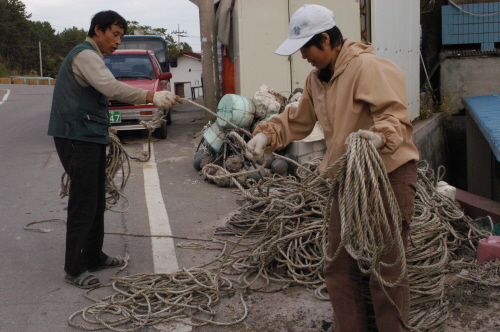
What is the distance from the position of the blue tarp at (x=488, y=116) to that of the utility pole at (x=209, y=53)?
5587 millimetres

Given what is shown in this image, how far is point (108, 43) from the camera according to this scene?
4066mm

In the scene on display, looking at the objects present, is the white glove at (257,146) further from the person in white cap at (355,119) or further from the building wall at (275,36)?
the building wall at (275,36)

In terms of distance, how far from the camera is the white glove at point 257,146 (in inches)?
120

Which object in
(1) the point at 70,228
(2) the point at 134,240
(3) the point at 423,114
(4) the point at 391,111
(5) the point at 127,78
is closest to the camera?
(4) the point at 391,111

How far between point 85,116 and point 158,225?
1.99 meters

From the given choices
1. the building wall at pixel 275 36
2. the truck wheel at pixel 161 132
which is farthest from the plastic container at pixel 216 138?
the truck wheel at pixel 161 132

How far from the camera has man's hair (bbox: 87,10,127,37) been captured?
3975 millimetres

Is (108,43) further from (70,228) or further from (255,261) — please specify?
(255,261)

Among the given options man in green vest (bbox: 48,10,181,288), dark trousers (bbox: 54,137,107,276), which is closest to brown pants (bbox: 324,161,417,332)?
man in green vest (bbox: 48,10,181,288)

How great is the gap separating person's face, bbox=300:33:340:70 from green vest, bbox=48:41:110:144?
1.94 meters

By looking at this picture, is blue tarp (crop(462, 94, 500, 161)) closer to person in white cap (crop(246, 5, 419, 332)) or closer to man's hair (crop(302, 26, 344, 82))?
person in white cap (crop(246, 5, 419, 332))

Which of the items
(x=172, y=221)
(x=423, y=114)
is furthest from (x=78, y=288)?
(x=423, y=114)

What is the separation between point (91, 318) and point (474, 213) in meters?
4.40

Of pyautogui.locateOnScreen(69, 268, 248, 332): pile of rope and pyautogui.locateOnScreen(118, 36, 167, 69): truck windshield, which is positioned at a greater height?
pyautogui.locateOnScreen(118, 36, 167, 69): truck windshield
